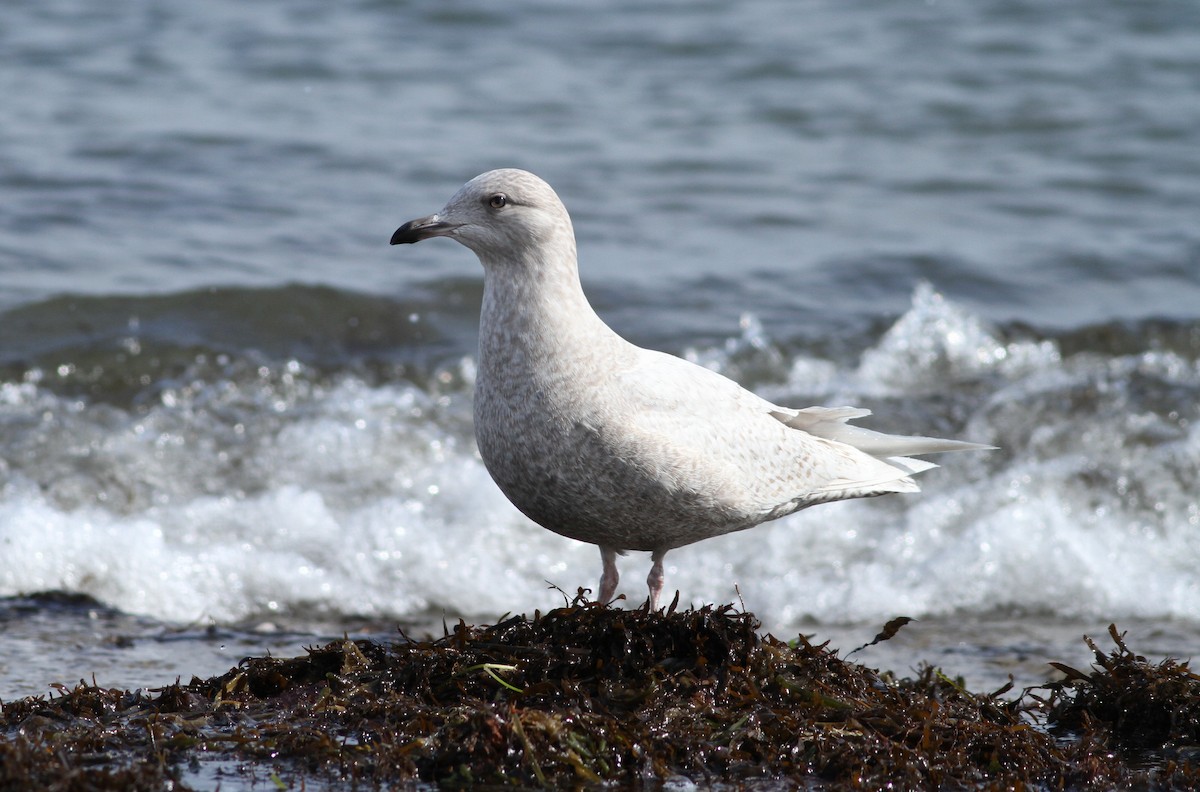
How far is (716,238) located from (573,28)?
568 centimetres

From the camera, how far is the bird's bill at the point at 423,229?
4699mm

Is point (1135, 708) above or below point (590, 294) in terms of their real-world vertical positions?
below

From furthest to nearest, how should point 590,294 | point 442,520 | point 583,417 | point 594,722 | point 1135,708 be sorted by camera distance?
1. point 590,294
2. point 442,520
3. point 1135,708
4. point 583,417
5. point 594,722

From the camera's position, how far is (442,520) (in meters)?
7.54

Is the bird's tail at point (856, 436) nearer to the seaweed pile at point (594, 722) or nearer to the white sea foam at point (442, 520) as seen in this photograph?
the seaweed pile at point (594, 722)

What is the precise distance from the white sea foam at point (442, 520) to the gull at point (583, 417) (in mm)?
2202

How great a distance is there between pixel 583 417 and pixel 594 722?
100cm

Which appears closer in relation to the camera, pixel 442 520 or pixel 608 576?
pixel 608 576

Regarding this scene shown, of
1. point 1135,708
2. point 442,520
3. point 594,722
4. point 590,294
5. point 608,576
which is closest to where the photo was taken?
point 594,722

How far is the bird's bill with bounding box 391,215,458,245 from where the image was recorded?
4.70 meters

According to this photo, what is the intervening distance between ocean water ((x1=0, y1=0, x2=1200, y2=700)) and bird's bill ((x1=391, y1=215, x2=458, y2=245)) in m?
2.02

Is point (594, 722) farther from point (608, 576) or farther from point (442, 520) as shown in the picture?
point (442, 520)

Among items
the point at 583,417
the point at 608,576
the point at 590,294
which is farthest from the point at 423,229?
the point at 590,294

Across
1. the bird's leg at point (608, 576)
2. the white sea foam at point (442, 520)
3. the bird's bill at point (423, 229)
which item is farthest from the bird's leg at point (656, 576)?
the white sea foam at point (442, 520)
